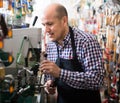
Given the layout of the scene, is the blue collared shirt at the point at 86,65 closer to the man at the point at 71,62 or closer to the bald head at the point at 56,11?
the man at the point at 71,62

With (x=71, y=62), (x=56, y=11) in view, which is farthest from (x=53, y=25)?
(x=71, y=62)

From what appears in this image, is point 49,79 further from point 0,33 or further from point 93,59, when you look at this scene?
point 0,33

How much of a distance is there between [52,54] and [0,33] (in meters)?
0.72

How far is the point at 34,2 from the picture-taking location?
354 cm

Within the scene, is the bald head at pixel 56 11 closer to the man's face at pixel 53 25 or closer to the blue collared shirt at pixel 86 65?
the man's face at pixel 53 25

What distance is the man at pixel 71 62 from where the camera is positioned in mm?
1477

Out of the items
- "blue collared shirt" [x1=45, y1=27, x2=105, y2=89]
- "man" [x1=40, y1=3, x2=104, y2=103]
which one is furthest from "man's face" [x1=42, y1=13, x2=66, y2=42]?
"blue collared shirt" [x1=45, y1=27, x2=105, y2=89]

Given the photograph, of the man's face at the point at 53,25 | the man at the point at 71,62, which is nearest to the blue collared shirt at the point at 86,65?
the man at the point at 71,62

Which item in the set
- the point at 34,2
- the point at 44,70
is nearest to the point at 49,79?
the point at 44,70

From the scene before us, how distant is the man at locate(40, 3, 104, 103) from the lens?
1.48 m

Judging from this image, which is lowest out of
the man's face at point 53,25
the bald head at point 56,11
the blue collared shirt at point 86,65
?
the blue collared shirt at point 86,65

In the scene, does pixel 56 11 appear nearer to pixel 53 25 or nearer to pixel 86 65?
pixel 53 25

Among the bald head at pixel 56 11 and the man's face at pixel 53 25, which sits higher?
the bald head at pixel 56 11

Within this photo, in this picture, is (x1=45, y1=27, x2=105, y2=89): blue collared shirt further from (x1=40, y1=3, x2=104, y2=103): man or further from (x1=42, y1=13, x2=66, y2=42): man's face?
(x1=42, y1=13, x2=66, y2=42): man's face
